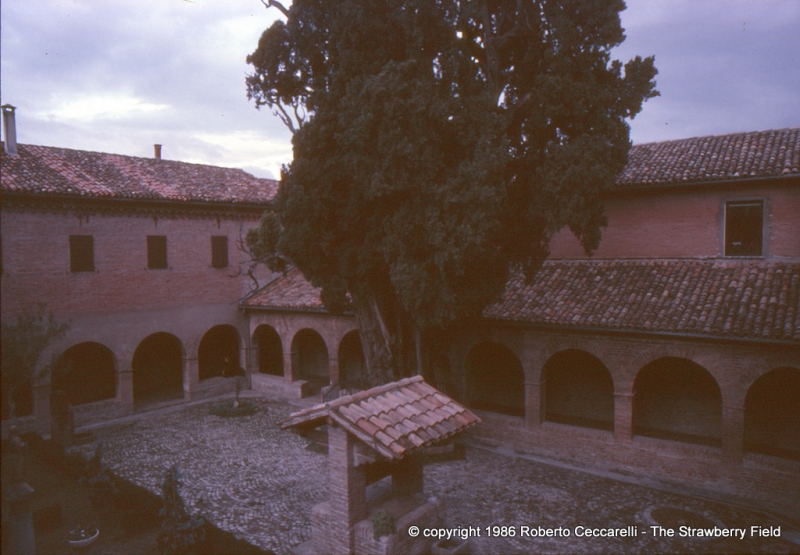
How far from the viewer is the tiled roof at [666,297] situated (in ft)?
33.8

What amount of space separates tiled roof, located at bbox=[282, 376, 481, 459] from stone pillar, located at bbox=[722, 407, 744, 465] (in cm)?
562

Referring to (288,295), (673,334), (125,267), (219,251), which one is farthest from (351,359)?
(673,334)

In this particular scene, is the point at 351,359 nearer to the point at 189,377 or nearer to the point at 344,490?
the point at 189,377

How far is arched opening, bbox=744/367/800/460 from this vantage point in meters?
11.6

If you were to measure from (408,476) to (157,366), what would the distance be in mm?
14484

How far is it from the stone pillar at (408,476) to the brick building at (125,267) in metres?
11.3

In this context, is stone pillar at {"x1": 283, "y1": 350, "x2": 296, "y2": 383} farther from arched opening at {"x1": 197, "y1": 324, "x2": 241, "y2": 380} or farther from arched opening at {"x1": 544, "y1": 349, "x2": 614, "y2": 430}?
arched opening at {"x1": 544, "y1": 349, "x2": 614, "y2": 430}

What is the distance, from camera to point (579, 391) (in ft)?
47.1

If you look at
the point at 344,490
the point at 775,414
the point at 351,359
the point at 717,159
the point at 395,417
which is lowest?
the point at 351,359

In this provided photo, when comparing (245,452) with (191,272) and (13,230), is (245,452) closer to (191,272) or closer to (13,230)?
(191,272)

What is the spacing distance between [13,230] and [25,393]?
472 cm

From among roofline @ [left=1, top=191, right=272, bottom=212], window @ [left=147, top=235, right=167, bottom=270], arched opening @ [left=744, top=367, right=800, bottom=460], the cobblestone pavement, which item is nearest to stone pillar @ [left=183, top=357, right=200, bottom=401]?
the cobblestone pavement

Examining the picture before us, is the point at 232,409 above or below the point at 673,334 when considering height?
below

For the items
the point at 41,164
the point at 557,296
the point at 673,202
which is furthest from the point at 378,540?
the point at 41,164
